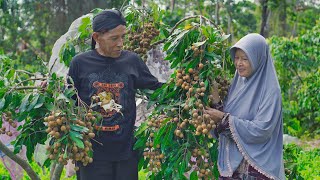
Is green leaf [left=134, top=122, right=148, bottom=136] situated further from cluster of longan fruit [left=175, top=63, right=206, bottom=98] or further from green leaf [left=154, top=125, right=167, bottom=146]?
cluster of longan fruit [left=175, top=63, right=206, bottom=98]

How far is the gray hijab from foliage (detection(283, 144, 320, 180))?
619 millimetres

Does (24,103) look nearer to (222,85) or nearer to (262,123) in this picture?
(222,85)

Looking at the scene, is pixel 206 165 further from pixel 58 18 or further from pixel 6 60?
pixel 58 18

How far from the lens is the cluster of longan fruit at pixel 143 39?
385cm

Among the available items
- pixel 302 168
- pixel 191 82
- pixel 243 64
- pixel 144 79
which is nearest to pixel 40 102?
pixel 144 79

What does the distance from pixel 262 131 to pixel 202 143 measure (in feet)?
1.76

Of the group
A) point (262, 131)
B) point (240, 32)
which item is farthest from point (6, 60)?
point (240, 32)

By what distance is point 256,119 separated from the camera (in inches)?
116

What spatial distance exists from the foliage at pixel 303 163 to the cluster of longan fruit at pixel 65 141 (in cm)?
138

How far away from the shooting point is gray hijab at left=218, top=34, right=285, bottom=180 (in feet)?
9.65

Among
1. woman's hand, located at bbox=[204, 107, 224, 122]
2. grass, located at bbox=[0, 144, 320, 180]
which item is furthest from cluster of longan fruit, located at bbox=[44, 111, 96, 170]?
grass, located at bbox=[0, 144, 320, 180]

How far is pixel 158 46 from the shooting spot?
4137 mm

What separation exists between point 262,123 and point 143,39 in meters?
1.24

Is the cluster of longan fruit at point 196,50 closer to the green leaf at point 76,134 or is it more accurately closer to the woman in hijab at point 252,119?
the woman in hijab at point 252,119
